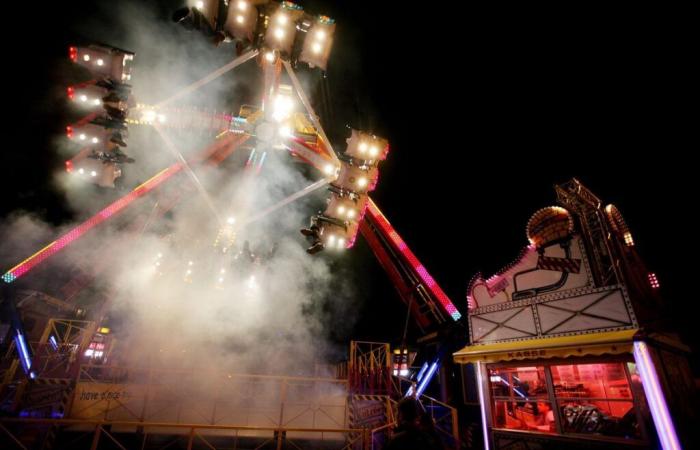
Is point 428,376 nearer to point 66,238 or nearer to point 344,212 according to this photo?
point 344,212

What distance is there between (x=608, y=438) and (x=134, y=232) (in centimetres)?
1859

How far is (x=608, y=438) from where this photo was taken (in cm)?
532

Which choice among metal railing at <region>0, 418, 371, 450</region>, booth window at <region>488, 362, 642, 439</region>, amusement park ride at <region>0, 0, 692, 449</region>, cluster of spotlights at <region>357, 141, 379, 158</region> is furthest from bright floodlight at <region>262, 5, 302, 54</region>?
metal railing at <region>0, 418, 371, 450</region>

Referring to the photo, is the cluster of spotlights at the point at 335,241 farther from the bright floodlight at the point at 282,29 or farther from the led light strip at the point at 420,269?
the led light strip at the point at 420,269

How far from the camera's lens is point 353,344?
33.7 ft

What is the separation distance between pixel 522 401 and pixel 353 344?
16.9ft

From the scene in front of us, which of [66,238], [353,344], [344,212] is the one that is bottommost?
[353,344]

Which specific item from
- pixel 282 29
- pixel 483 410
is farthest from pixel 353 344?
pixel 282 29

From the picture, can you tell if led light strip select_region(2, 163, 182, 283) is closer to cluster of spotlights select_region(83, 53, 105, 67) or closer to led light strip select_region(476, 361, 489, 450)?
cluster of spotlights select_region(83, 53, 105, 67)

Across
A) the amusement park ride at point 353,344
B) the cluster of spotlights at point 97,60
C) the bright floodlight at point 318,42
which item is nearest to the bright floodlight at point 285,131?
the amusement park ride at point 353,344

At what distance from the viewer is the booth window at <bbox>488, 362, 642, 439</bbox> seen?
229 inches

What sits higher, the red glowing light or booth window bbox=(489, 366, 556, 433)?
the red glowing light

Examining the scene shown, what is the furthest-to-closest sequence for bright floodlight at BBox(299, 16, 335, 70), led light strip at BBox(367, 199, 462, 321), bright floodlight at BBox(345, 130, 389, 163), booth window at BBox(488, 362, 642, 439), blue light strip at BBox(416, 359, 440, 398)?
1. led light strip at BBox(367, 199, 462, 321)
2. blue light strip at BBox(416, 359, 440, 398)
3. booth window at BBox(488, 362, 642, 439)
4. bright floodlight at BBox(345, 130, 389, 163)
5. bright floodlight at BBox(299, 16, 335, 70)

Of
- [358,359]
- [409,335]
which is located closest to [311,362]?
[409,335]
